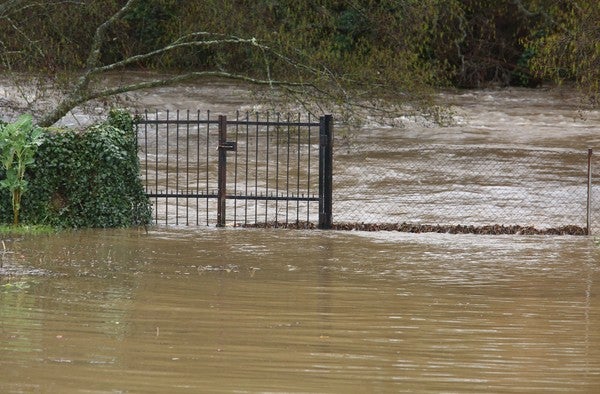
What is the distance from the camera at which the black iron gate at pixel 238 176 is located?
1617 cm

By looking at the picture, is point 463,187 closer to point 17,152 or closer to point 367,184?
point 367,184

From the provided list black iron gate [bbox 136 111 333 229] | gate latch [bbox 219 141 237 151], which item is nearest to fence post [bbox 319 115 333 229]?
black iron gate [bbox 136 111 333 229]

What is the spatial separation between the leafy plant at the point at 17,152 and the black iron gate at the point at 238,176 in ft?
5.28

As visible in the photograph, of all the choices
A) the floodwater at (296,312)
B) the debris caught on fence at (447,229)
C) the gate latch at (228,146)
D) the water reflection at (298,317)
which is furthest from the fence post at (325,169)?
the water reflection at (298,317)

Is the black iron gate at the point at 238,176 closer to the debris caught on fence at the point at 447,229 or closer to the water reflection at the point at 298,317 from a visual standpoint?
the debris caught on fence at the point at 447,229

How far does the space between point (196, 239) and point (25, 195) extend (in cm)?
241

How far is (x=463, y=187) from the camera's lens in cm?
2302

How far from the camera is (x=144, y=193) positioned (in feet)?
53.0

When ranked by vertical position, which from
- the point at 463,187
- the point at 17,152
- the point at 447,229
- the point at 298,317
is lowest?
the point at 298,317

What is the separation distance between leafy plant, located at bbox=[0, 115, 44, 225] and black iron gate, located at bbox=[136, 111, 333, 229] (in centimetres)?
161

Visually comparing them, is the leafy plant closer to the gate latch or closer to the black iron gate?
the black iron gate

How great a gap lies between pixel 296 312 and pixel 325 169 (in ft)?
21.7

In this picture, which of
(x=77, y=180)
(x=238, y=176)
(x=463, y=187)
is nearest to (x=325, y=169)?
(x=77, y=180)

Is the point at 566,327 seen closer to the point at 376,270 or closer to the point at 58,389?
the point at 376,270
